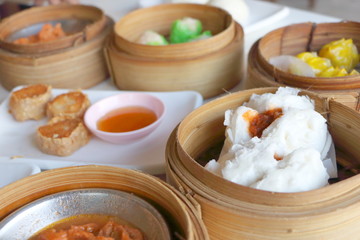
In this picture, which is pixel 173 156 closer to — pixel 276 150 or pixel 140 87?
pixel 276 150

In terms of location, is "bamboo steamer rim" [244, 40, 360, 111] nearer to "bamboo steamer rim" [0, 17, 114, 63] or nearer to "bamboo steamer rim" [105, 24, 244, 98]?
"bamboo steamer rim" [105, 24, 244, 98]

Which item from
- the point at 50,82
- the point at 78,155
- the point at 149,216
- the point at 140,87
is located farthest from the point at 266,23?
the point at 149,216

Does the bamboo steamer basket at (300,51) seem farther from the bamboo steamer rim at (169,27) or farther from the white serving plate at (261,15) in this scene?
the white serving plate at (261,15)

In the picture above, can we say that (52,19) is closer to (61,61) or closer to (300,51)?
(61,61)

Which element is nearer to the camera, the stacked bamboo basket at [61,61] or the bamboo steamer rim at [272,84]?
the bamboo steamer rim at [272,84]

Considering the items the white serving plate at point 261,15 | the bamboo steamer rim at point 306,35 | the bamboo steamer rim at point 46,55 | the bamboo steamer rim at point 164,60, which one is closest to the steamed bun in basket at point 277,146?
the bamboo steamer rim at point 306,35

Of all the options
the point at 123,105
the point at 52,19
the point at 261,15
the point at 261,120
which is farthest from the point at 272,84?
the point at 52,19
